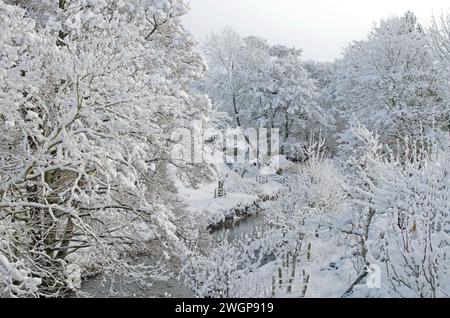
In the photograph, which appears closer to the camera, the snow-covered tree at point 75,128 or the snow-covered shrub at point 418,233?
the snow-covered shrub at point 418,233

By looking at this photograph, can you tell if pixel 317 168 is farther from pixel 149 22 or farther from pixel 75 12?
pixel 75 12

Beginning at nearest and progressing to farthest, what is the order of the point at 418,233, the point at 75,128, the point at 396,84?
the point at 418,233 → the point at 75,128 → the point at 396,84

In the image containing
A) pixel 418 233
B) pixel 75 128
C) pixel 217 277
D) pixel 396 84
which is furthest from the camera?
pixel 396 84

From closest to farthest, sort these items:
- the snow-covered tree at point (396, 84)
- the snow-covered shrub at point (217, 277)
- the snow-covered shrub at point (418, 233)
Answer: the snow-covered shrub at point (418, 233), the snow-covered shrub at point (217, 277), the snow-covered tree at point (396, 84)

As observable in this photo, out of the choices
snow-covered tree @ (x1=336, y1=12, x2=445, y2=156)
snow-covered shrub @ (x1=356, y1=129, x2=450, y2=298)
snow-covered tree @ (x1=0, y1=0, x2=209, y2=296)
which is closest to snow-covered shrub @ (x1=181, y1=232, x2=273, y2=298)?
snow-covered tree @ (x1=0, y1=0, x2=209, y2=296)

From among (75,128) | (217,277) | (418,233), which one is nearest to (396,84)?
(217,277)

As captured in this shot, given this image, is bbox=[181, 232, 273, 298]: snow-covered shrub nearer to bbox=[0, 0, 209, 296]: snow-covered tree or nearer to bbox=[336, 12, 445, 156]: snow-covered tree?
bbox=[0, 0, 209, 296]: snow-covered tree

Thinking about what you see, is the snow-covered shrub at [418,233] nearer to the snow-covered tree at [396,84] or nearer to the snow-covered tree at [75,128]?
the snow-covered tree at [75,128]

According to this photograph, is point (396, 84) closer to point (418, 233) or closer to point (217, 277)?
point (217, 277)

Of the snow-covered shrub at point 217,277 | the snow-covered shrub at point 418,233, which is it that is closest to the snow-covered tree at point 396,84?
the snow-covered shrub at point 418,233

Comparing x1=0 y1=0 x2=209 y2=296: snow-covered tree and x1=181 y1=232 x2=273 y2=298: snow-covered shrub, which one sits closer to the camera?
x1=0 y1=0 x2=209 y2=296: snow-covered tree

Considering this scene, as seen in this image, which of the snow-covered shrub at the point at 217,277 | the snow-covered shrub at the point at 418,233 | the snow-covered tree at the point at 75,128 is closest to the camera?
the snow-covered shrub at the point at 418,233

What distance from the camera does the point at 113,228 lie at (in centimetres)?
968
